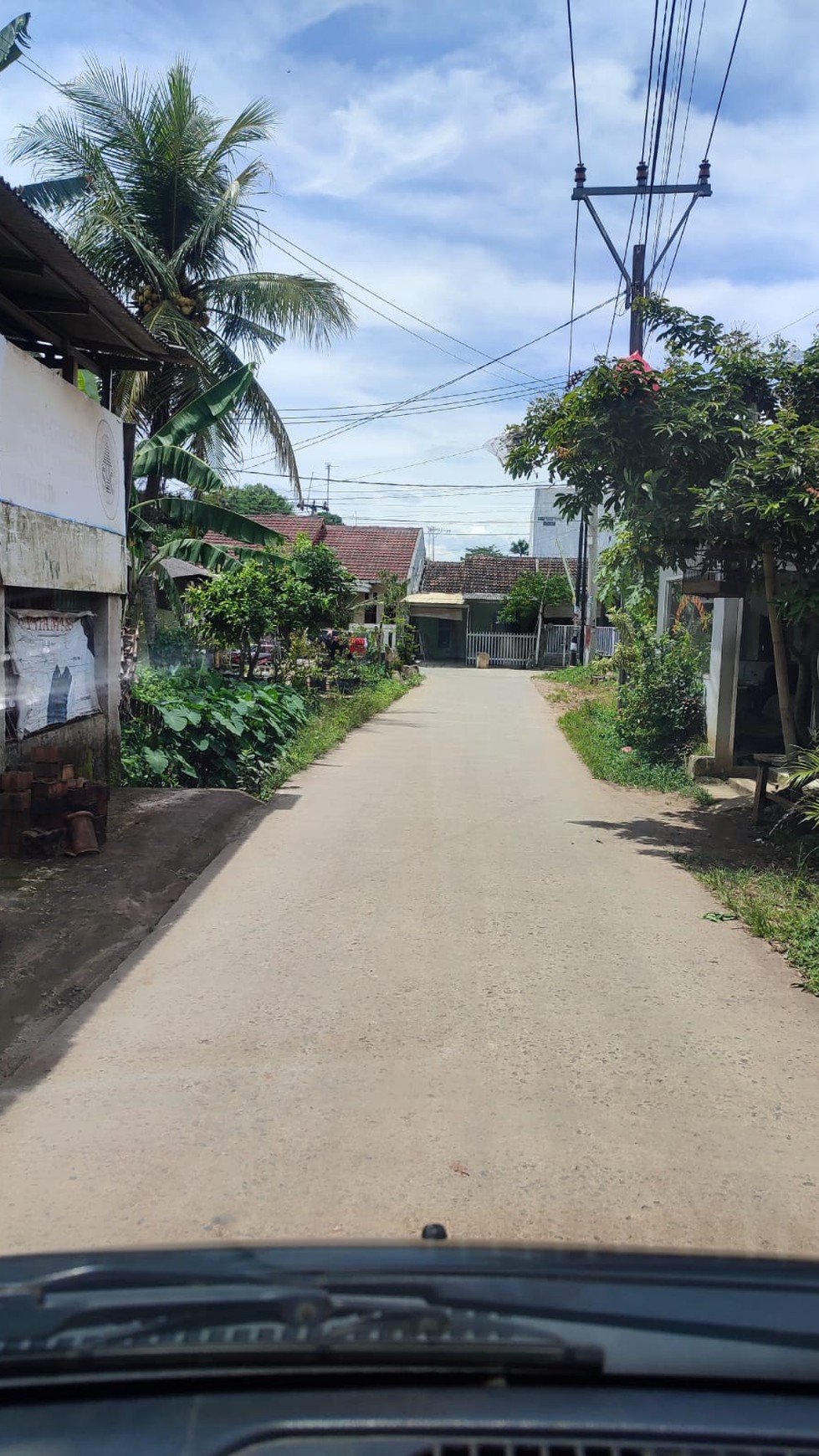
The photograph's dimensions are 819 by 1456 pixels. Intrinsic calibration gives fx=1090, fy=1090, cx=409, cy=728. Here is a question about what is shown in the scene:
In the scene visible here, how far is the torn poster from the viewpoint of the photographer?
8906 millimetres

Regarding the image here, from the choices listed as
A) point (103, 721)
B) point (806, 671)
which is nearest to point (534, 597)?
point (806, 671)

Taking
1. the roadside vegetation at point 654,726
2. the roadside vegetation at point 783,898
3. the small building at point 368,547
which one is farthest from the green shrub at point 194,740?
the small building at point 368,547

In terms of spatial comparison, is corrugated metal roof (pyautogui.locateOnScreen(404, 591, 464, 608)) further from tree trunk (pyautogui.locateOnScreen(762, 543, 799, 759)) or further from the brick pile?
the brick pile

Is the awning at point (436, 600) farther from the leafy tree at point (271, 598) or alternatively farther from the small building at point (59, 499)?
the small building at point (59, 499)

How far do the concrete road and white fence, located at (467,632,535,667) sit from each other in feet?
120

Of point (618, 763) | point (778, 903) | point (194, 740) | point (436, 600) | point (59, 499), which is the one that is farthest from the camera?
point (436, 600)

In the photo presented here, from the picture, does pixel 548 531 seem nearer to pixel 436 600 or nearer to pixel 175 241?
pixel 436 600

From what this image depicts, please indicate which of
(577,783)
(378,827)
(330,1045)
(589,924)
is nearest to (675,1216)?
(330,1045)

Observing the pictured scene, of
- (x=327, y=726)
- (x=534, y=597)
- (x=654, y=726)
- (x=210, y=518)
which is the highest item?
(x=210, y=518)

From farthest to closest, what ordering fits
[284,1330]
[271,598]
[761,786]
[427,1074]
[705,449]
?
[271,598]
[761,786]
[705,449]
[427,1074]
[284,1330]

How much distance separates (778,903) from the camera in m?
7.60

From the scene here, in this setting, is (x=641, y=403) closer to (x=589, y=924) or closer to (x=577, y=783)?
(x=589, y=924)

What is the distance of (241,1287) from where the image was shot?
1.83 meters

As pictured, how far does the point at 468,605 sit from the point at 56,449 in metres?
39.1
